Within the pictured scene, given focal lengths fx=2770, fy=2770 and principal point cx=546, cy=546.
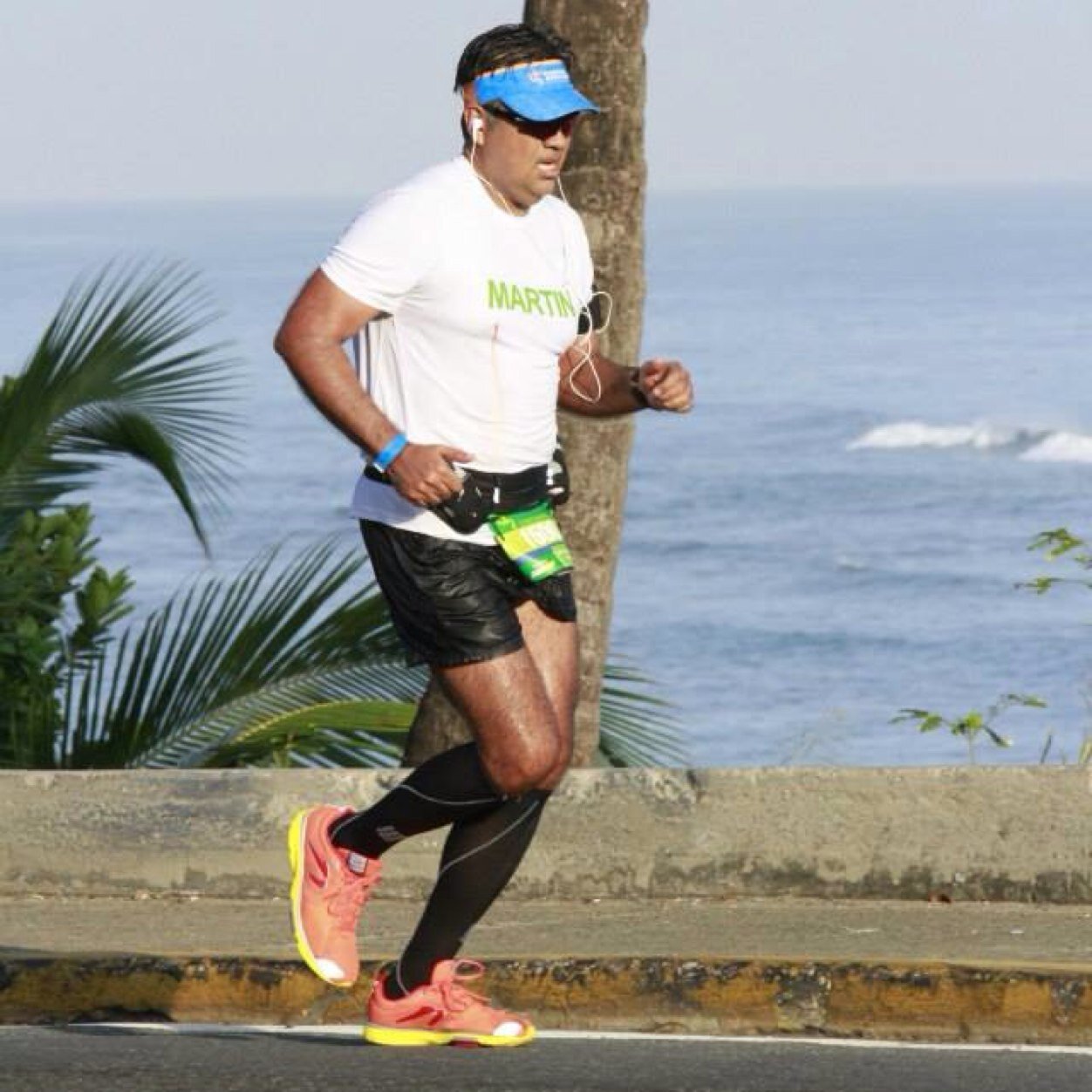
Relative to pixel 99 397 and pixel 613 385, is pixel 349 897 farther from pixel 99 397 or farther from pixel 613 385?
pixel 99 397

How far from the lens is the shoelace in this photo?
5.66 m

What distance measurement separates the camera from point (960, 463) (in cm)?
6700

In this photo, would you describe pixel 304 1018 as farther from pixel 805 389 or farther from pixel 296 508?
pixel 805 389

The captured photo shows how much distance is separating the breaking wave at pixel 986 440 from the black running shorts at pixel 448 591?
6183 cm

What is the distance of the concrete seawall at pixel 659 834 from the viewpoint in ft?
23.1

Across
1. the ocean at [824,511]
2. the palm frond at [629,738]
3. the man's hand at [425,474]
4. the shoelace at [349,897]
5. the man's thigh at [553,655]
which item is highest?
the man's hand at [425,474]

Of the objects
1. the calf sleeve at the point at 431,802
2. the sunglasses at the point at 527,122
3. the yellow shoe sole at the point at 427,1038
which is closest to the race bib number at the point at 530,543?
the calf sleeve at the point at 431,802

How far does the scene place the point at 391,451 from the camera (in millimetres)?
5133

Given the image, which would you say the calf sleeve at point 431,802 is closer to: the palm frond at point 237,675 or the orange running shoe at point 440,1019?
the orange running shoe at point 440,1019

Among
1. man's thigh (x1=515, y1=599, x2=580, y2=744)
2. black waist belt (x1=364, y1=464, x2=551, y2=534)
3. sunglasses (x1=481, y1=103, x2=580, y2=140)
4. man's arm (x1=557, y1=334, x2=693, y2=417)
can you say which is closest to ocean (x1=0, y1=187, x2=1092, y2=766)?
man's arm (x1=557, y1=334, x2=693, y2=417)

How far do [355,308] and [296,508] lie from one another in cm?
5579

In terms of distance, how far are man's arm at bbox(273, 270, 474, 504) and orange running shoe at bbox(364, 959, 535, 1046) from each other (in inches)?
43.1

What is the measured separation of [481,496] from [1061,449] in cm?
6378

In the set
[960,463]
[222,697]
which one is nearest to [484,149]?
[222,697]
